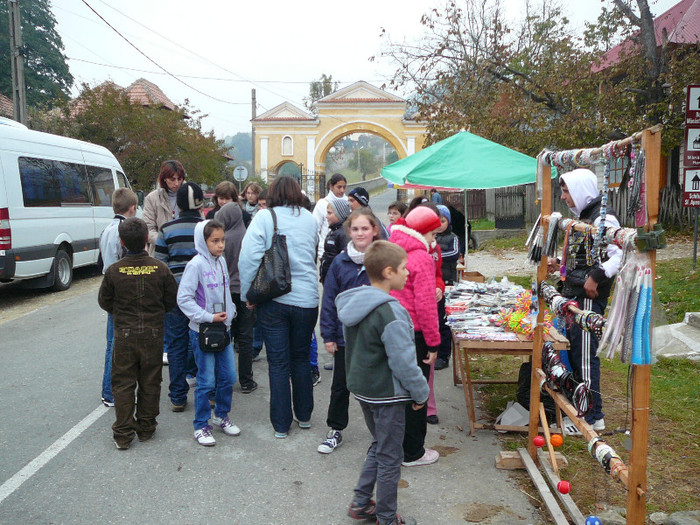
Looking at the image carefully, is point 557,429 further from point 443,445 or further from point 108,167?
point 108,167

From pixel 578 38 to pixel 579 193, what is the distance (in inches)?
587

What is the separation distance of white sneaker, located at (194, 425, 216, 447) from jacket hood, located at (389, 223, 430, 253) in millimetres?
2031

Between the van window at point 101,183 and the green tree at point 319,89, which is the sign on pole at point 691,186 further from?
the green tree at point 319,89

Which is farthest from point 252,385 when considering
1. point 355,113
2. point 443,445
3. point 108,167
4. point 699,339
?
point 355,113

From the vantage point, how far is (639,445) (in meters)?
2.55

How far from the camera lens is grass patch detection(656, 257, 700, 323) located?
7.96 meters

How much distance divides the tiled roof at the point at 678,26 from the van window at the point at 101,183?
45.1 ft

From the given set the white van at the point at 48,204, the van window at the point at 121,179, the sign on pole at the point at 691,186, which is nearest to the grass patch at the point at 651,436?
the sign on pole at the point at 691,186

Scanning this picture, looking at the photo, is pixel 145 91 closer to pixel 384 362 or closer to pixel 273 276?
pixel 273 276

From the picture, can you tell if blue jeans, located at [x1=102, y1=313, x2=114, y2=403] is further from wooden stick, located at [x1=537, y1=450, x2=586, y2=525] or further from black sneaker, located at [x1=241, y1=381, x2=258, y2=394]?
wooden stick, located at [x1=537, y1=450, x2=586, y2=525]

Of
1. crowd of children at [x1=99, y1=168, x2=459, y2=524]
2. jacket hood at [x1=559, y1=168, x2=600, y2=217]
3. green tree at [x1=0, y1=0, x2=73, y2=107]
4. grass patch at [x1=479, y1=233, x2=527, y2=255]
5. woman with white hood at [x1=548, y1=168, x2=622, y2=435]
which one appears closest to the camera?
woman with white hood at [x1=548, y1=168, x2=622, y2=435]

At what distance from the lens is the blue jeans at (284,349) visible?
14.5 ft

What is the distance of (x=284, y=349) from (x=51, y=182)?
27.2 feet

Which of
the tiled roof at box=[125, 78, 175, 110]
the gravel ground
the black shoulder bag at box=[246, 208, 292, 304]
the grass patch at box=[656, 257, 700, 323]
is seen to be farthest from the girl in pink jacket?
the tiled roof at box=[125, 78, 175, 110]
